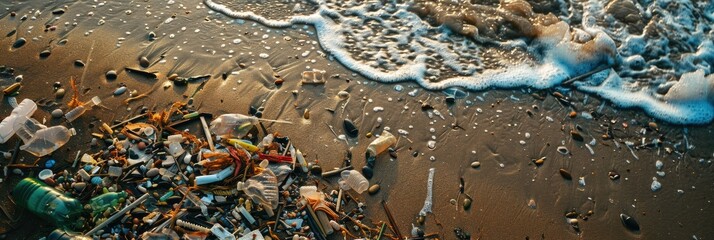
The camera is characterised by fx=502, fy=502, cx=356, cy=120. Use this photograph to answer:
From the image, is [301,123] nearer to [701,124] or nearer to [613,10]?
[701,124]

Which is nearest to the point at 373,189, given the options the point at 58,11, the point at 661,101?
the point at 661,101

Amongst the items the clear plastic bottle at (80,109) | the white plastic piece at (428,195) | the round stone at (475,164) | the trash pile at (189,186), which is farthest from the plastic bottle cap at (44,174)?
the round stone at (475,164)

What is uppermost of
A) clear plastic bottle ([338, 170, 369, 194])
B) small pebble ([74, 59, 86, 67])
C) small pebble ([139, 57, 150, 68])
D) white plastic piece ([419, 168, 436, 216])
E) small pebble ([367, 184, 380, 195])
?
small pebble ([74, 59, 86, 67])

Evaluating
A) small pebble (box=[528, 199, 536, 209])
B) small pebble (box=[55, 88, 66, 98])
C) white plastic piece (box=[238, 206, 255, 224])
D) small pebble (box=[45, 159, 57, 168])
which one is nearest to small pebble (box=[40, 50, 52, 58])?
small pebble (box=[55, 88, 66, 98])

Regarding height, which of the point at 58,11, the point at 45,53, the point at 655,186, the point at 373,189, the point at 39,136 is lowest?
the point at 655,186

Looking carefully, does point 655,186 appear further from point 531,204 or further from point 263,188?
point 263,188

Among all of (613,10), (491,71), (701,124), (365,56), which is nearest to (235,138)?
(365,56)

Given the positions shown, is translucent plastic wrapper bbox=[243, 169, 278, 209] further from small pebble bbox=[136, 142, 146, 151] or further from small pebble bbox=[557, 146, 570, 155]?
small pebble bbox=[557, 146, 570, 155]
